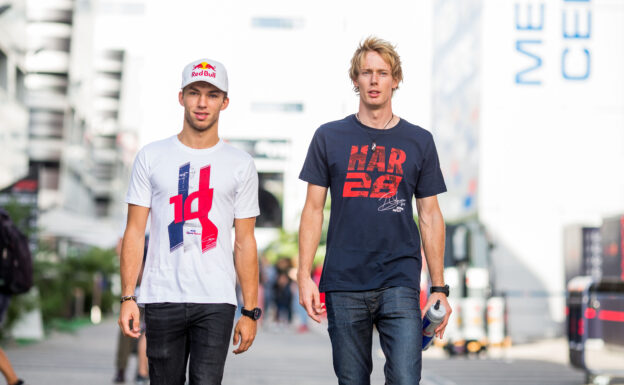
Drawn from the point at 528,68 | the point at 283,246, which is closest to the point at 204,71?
the point at 528,68

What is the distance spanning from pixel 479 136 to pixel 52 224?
10.4m

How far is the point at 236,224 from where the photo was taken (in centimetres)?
495

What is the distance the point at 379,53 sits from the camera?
502cm

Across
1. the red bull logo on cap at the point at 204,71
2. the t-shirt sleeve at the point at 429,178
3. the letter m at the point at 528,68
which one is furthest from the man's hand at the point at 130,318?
the letter m at the point at 528,68

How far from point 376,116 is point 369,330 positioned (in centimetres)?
100

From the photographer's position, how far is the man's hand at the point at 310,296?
15.6ft

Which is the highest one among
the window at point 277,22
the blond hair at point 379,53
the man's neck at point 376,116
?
the window at point 277,22

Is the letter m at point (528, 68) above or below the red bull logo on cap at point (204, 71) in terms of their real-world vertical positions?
above

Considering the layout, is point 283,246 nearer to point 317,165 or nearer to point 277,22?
point 277,22

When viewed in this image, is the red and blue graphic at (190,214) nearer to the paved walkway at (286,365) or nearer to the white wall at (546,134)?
the paved walkway at (286,365)

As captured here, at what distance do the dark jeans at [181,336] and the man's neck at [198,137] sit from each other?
74cm

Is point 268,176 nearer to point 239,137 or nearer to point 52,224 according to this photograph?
point 239,137

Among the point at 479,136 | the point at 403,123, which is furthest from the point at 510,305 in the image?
the point at 403,123

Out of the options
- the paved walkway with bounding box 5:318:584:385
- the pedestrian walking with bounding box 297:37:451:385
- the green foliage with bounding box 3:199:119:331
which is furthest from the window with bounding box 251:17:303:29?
the pedestrian walking with bounding box 297:37:451:385
